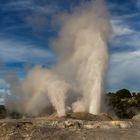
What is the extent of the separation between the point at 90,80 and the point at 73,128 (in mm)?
17632

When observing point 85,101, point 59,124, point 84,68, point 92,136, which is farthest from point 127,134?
point 84,68

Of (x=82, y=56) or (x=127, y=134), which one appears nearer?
(x=127, y=134)

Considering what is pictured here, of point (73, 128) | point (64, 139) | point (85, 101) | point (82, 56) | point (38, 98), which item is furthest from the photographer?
point (38, 98)

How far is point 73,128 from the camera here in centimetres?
1073

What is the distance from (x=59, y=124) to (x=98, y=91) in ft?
53.3

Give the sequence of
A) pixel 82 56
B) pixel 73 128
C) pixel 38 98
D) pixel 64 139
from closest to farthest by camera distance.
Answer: pixel 64 139
pixel 73 128
pixel 82 56
pixel 38 98

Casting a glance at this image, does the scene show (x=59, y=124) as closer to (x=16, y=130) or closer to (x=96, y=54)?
(x=16, y=130)

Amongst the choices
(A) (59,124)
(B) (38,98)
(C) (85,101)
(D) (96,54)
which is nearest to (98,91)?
(C) (85,101)

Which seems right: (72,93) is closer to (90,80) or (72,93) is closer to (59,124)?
(90,80)

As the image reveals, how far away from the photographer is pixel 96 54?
2881cm

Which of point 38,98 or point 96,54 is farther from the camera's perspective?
point 38,98

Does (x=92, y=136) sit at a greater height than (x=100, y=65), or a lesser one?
lesser

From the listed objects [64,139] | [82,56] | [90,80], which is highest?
[82,56]

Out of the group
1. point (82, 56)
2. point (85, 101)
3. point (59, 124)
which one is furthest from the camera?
point (82, 56)
